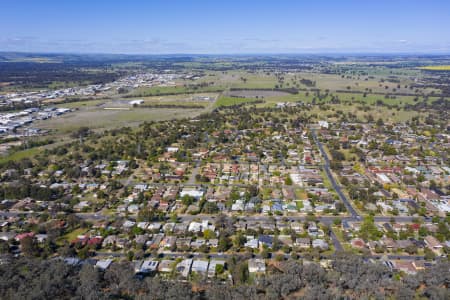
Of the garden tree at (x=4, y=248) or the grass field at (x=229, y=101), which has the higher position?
the grass field at (x=229, y=101)

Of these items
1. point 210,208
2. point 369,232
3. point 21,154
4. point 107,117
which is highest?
point 107,117

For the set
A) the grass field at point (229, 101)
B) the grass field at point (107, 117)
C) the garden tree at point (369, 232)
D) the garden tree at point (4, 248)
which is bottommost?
the garden tree at point (369, 232)

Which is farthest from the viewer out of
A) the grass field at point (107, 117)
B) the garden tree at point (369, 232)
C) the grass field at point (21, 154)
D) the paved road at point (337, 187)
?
the grass field at point (107, 117)

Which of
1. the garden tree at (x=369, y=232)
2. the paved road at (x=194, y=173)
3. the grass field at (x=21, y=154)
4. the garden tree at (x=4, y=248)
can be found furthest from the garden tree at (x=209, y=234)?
the grass field at (x=21, y=154)

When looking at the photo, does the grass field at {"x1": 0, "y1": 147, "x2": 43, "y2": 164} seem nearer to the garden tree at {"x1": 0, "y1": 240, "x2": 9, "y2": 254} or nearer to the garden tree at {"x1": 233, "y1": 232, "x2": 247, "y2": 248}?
the garden tree at {"x1": 0, "y1": 240, "x2": 9, "y2": 254}

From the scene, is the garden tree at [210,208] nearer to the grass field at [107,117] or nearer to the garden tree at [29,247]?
the garden tree at [29,247]

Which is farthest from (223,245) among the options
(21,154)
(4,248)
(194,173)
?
(21,154)

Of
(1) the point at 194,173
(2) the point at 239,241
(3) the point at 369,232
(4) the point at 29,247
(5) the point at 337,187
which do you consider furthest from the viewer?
(1) the point at 194,173

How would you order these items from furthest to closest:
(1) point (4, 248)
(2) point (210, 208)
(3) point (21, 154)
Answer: (3) point (21, 154) → (2) point (210, 208) → (1) point (4, 248)

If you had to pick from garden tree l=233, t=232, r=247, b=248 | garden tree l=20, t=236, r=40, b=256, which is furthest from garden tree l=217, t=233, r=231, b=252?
garden tree l=20, t=236, r=40, b=256

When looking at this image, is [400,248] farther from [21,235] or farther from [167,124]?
[167,124]

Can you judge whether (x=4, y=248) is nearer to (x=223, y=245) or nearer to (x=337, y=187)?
(x=223, y=245)
